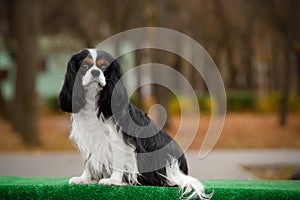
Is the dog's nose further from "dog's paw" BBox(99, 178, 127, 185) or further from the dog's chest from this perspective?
"dog's paw" BBox(99, 178, 127, 185)

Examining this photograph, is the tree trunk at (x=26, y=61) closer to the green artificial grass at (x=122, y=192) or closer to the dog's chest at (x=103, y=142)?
the green artificial grass at (x=122, y=192)

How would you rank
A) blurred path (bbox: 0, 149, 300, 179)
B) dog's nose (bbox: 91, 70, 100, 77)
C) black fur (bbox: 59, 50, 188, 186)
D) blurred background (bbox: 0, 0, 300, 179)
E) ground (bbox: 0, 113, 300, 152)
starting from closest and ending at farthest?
dog's nose (bbox: 91, 70, 100, 77) < black fur (bbox: 59, 50, 188, 186) < blurred path (bbox: 0, 149, 300, 179) < blurred background (bbox: 0, 0, 300, 179) < ground (bbox: 0, 113, 300, 152)

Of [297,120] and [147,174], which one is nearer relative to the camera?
[147,174]

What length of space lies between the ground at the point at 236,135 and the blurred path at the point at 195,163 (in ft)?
4.70

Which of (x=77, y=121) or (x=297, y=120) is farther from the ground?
(x=77, y=121)

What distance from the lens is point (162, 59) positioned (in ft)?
48.5

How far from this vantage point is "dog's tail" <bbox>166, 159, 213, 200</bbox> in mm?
3959

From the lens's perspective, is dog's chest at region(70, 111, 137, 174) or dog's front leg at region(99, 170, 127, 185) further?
dog's front leg at region(99, 170, 127, 185)

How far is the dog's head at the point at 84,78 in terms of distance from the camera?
12.1 ft

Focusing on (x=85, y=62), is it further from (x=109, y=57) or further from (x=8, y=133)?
(x=8, y=133)

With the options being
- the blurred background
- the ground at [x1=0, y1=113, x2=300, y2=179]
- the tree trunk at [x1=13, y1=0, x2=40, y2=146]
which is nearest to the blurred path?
the tree trunk at [x1=13, y1=0, x2=40, y2=146]

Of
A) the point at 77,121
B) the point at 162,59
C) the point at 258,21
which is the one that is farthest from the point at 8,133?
the point at 77,121

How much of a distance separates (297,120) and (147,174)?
14.2 meters

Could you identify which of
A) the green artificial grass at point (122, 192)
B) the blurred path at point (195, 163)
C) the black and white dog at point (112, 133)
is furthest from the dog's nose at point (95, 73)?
the blurred path at point (195, 163)
